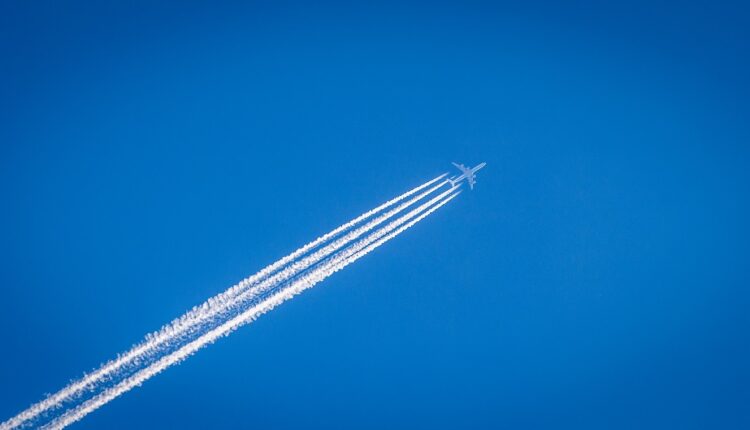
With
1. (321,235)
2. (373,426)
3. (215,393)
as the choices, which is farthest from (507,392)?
(215,393)

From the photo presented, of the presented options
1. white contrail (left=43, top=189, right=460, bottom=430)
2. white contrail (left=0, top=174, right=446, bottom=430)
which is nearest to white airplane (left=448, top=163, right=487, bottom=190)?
white contrail (left=43, top=189, right=460, bottom=430)

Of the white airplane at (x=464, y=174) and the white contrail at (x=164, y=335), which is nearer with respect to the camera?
the white contrail at (x=164, y=335)

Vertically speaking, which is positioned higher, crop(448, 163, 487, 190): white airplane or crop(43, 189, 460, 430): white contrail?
crop(448, 163, 487, 190): white airplane

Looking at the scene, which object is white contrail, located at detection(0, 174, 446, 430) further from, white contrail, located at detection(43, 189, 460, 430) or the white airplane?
the white airplane

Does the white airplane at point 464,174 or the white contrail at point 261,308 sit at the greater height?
the white airplane at point 464,174

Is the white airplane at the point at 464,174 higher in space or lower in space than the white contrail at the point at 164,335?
higher

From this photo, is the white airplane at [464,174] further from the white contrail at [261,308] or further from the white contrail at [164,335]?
the white contrail at [164,335]

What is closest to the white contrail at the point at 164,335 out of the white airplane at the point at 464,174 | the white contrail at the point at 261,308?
the white contrail at the point at 261,308
